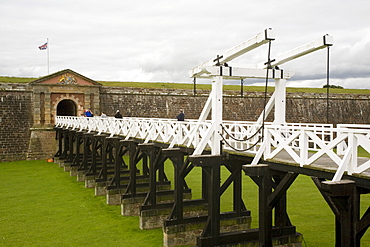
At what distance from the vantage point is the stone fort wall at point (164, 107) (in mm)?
20250

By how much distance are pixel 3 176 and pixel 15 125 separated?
5387 mm

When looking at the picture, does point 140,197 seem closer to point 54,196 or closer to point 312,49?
point 54,196

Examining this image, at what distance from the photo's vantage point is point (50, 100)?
67.3 feet

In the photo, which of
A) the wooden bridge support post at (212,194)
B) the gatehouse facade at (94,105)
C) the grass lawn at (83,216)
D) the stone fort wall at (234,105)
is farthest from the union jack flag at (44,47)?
the wooden bridge support post at (212,194)

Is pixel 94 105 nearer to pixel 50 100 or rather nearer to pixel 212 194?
pixel 50 100

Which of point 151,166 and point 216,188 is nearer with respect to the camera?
point 216,188

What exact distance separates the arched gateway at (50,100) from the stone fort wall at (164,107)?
0.27m

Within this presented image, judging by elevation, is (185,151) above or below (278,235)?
above

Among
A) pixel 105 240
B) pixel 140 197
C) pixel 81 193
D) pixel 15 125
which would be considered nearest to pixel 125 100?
pixel 15 125

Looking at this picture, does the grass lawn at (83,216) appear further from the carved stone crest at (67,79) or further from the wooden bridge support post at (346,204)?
the carved stone crest at (67,79)

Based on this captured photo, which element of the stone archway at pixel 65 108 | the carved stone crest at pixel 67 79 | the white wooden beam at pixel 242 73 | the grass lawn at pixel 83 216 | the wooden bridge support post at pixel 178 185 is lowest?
the grass lawn at pixel 83 216

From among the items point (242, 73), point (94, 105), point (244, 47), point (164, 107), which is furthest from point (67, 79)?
point (244, 47)

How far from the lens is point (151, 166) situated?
8.99 m

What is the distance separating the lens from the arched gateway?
20.1 m
